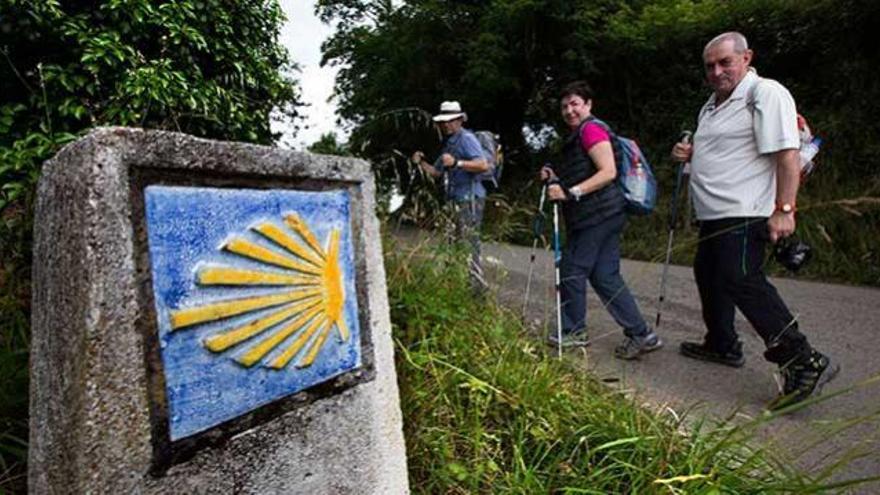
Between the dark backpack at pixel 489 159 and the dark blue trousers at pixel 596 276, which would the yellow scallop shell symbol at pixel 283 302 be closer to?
the dark blue trousers at pixel 596 276

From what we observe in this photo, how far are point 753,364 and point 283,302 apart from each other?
289 centimetres

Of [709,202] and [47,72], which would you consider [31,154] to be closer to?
[47,72]

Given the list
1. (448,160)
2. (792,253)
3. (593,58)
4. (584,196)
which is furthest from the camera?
(593,58)

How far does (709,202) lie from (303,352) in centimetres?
219

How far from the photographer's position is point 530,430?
198 centimetres

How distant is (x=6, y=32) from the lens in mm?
2506

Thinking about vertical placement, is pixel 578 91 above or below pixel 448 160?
above

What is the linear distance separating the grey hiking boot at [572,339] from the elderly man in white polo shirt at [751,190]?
0.71 m

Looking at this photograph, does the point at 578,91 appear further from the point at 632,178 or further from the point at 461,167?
the point at 461,167

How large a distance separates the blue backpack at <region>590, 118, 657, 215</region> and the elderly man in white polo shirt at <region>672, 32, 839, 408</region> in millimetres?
331

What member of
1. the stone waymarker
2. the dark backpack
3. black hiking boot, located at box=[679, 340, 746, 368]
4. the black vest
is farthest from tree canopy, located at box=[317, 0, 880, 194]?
the stone waymarker

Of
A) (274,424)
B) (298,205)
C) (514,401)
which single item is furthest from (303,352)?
(514,401)

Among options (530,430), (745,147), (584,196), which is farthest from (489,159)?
(530,430)

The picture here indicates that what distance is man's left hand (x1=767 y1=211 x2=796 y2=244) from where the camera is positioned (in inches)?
98.9
